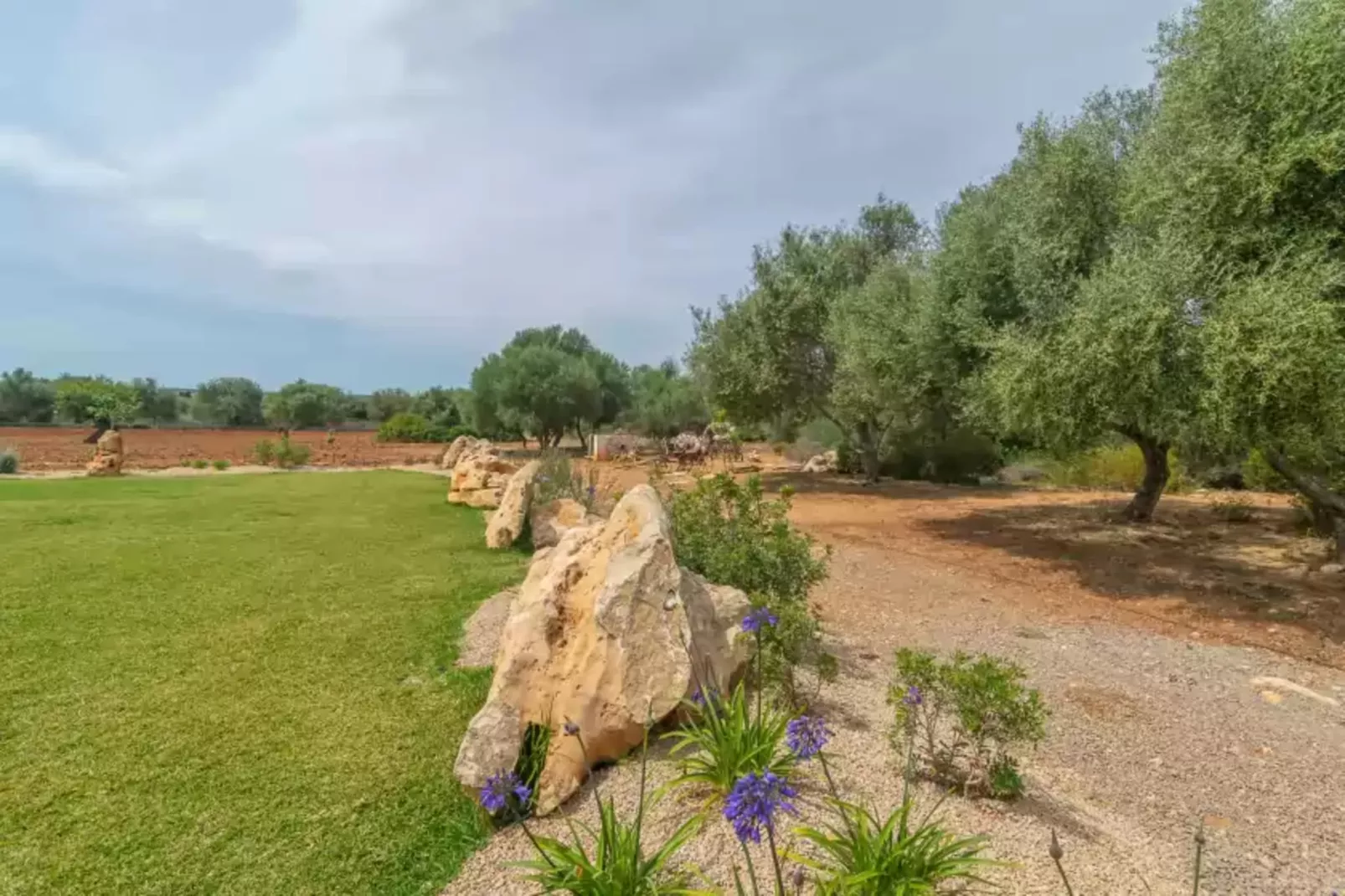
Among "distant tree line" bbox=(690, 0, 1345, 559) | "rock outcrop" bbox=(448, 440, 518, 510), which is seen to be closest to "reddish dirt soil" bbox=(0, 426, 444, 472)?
"rock outcrop" bbox=(448, 440, 518, 510)

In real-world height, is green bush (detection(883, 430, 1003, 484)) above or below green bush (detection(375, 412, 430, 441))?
below

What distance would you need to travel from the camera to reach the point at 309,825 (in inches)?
121

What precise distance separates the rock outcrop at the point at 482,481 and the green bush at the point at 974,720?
11.5m

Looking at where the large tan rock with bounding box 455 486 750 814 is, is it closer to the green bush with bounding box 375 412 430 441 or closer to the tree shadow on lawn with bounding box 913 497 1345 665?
the tree shadow on lawn with bounding box 913 497 1345 665

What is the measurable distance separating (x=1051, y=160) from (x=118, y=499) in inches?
700

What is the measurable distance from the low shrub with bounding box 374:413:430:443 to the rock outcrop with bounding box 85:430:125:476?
78.9ft

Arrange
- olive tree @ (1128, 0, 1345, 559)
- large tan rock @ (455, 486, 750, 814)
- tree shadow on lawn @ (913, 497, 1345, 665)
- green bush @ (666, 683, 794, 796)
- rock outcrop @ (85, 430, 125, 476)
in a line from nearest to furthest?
green bush @ (666, 683, 794, 796) < large tan rock @ (455, 486, 750, 814) < olive tree @ (1128, 0, 1345, 559) < tree shadow on lawn @ (913, 497, 1345, 665) < rock outcrop @ (85, 430, 125, 476)

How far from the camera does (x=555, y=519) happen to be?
29.0 feet

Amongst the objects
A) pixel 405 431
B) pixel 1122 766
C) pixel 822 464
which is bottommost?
pixel 1122 766

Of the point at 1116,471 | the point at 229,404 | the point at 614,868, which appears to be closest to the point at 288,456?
the point at 1116,471

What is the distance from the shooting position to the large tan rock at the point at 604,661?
3162 mm

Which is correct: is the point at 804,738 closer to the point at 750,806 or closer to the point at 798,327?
the point at 750,806

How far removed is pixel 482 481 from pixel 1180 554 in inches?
472

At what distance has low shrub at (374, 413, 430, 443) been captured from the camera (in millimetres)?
47562
